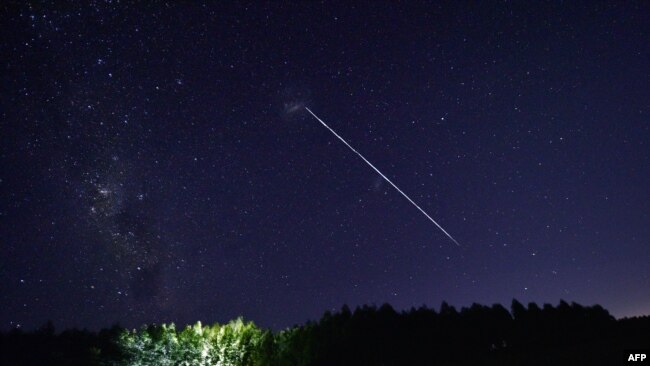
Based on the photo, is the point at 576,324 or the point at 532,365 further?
the point at 576,324

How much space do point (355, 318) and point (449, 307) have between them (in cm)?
363

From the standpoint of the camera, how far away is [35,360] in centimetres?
1062

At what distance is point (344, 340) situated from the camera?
11.6 metres

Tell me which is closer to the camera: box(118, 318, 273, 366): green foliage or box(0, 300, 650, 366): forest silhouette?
box(0, 300, 650, 366): forest silhouette

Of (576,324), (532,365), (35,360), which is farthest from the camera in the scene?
(576,324)

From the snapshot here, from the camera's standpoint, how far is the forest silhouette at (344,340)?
36.5 ft

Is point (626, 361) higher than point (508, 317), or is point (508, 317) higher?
point (508, 317)

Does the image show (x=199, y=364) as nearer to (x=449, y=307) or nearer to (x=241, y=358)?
(x=241, y=358)

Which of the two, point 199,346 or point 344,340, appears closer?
point 344,340

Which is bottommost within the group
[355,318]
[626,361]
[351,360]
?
[626,361]

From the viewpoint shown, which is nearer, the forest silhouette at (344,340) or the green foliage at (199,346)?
the forest silhouette at (344,340)

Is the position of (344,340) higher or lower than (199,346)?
lower

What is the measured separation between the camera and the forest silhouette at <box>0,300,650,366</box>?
1113 cm

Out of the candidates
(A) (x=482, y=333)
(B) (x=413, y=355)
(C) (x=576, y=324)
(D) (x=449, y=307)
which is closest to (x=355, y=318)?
(B) (x=413, y=355)
